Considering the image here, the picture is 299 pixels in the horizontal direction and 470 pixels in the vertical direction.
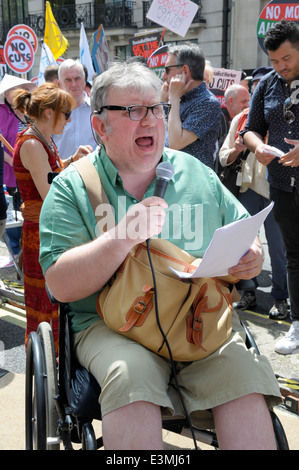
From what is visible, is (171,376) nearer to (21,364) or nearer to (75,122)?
(21,364)

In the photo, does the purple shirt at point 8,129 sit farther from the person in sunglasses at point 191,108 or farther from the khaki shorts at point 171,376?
the khaki shorts at point 171,376

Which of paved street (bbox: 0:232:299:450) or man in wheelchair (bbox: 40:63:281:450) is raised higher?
man in wheelchair (bbox: 40:63:281:450)

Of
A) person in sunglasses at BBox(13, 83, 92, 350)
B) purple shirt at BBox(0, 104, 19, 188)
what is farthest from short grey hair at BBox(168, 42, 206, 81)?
purple shirt at BBox(0, 104, 19, 188)

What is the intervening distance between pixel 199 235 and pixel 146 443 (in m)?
0.80

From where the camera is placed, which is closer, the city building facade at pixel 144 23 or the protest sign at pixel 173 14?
the protest sign at pixel 173 14

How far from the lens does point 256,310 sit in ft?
15.7

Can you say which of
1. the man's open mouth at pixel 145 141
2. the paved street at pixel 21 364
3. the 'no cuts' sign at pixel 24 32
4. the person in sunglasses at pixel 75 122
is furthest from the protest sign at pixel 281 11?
the 'no cuts' sign at pixel 24 32

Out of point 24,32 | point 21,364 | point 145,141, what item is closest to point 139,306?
point 145,141

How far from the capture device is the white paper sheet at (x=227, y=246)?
5.52ft

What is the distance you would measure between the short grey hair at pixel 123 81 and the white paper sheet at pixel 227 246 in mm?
655

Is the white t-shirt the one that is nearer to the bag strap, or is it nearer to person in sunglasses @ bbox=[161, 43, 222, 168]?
person in sunglasses @ bbox=[161, 43, 222, 168]

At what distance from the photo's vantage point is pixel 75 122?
4922 mm

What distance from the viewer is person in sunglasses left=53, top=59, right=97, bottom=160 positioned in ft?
16.0

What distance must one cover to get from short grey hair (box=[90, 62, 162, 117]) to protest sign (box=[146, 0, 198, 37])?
6.13m
